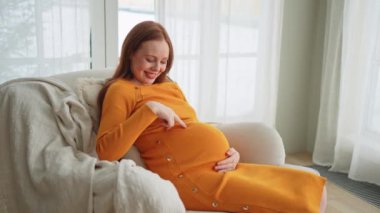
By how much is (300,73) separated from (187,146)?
1.91 m

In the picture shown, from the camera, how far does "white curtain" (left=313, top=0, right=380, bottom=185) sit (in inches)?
102

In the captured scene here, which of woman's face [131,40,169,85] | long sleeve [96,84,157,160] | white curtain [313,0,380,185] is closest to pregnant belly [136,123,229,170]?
long sleeve [96,84,157,160]

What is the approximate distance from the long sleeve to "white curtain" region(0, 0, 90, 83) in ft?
2.88

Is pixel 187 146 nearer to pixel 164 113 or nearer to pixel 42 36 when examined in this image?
pixel 164 113

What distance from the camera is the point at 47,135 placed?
4.49 ft

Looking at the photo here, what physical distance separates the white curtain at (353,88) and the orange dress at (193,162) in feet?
4.59

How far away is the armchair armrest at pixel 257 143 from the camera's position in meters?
1.63

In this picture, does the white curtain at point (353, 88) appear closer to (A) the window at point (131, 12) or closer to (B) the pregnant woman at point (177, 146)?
(A) the window at point (131, 12)

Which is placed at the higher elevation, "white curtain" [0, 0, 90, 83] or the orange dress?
"white curtain" [0, 0, 90, 83]

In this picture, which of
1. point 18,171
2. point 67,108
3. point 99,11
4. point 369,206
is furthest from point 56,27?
point 369,206

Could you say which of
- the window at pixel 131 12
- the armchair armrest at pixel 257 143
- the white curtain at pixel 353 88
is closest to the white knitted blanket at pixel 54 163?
the armchair armrest at pixel 257 143

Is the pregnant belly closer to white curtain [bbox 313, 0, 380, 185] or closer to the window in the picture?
the window

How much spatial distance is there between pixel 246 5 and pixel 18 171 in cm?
187

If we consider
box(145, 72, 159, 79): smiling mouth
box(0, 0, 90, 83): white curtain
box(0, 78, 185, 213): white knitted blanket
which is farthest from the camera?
box(0, 0, 90, 83): white curtain
